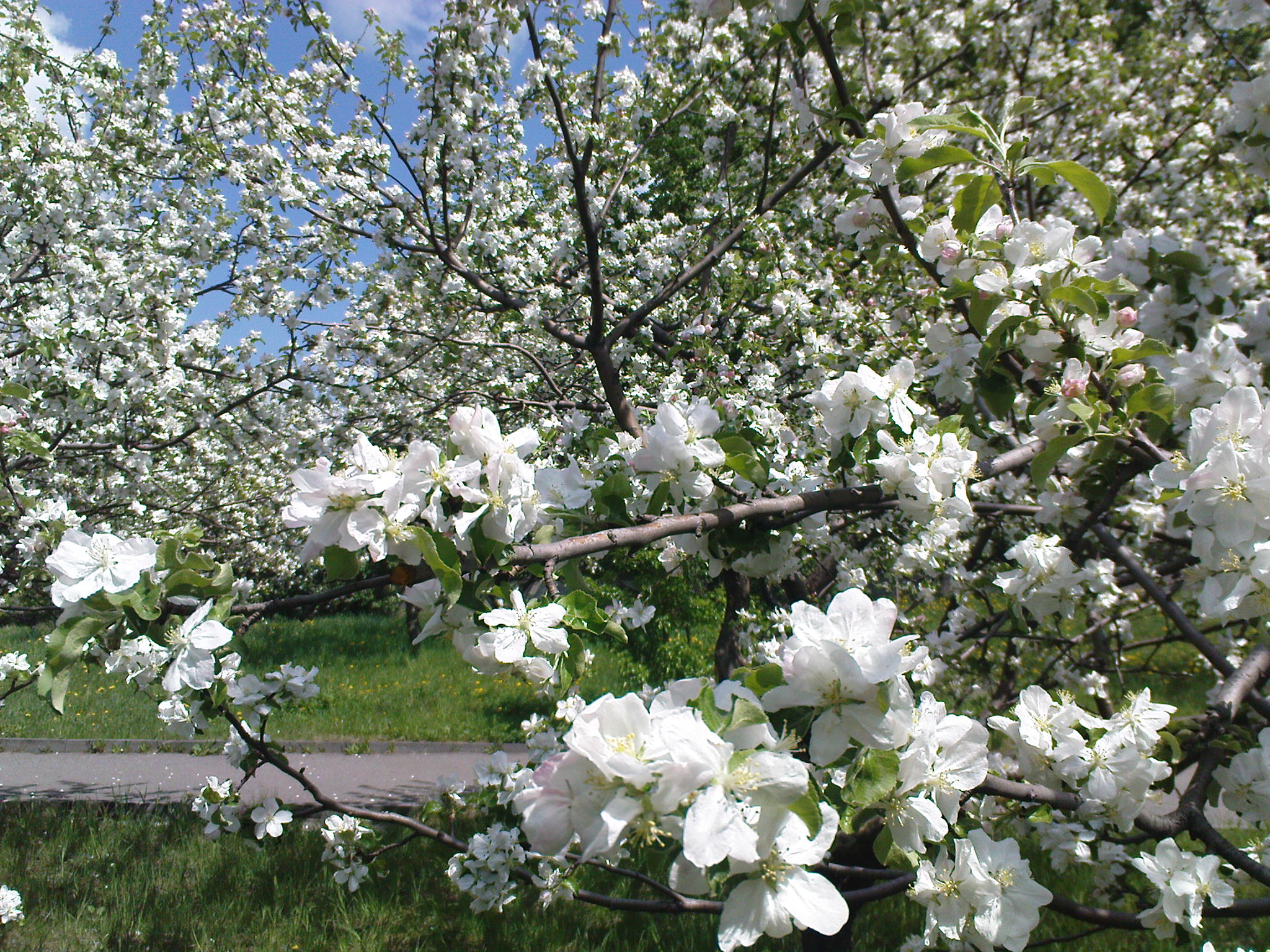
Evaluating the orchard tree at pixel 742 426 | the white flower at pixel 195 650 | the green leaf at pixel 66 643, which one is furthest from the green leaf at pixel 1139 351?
the green leaf at pixel 66 643

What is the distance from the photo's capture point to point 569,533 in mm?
1414

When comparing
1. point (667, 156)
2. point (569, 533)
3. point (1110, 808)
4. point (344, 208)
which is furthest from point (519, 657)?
point (667, 156)

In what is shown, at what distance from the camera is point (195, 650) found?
1.10 meters

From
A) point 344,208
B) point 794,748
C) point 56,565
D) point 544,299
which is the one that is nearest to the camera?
point 794,748

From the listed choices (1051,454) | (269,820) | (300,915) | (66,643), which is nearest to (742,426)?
(1051,454)

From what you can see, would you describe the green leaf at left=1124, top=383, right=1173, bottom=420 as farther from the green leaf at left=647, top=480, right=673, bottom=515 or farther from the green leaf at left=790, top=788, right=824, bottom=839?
the green leaf at left=790, top=788, right=824, bottom=839

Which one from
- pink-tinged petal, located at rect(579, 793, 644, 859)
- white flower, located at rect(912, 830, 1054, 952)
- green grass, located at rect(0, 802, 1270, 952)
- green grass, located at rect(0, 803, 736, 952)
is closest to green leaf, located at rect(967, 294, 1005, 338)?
white flower, located at rect(912, 830, 1054, 952)

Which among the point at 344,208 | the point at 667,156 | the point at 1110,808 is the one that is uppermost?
the point at 667,156

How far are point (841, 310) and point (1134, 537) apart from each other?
1.92m

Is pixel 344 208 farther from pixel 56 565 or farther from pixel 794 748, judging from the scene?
pixel 794 748

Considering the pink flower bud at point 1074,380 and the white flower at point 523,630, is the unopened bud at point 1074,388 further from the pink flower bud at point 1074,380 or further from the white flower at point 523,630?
the white flower at point 523,630

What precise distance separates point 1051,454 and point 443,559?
1.15 m

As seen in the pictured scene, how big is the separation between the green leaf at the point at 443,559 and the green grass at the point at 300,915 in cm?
244

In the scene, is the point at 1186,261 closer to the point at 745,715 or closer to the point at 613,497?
the point at 613,497
